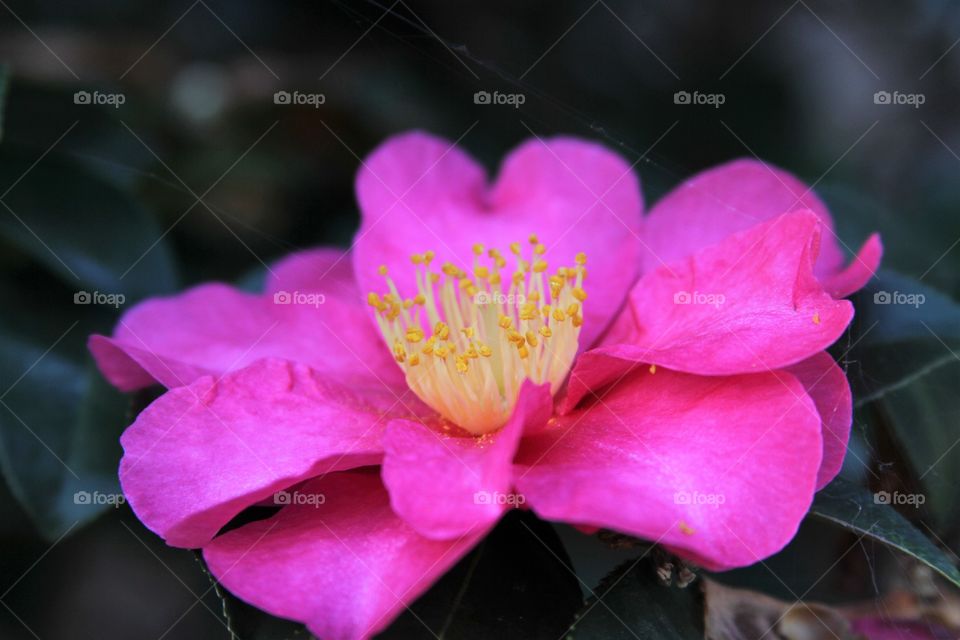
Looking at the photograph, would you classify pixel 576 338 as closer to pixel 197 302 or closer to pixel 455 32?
pixel 197 302

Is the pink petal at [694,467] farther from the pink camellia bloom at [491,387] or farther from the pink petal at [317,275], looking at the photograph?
the pink petal at [317,275]

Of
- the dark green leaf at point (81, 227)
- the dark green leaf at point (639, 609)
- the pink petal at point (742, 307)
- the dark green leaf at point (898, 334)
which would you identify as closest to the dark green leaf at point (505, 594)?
the dark green leaf at point (639, 609)

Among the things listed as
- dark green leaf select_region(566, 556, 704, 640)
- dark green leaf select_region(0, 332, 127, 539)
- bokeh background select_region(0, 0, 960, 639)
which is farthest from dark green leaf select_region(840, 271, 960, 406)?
dark green leaf select_region(0, 332, 127, 539)

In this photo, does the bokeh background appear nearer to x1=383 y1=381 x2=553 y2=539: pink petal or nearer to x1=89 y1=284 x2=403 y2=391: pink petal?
x1=89 y1=284 x2=403 y2=391: pink petal

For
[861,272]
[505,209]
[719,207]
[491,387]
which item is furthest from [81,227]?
[861,272]

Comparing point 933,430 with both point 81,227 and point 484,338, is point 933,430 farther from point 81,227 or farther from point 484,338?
point 81,227

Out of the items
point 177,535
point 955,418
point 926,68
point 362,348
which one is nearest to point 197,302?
point 362,348
